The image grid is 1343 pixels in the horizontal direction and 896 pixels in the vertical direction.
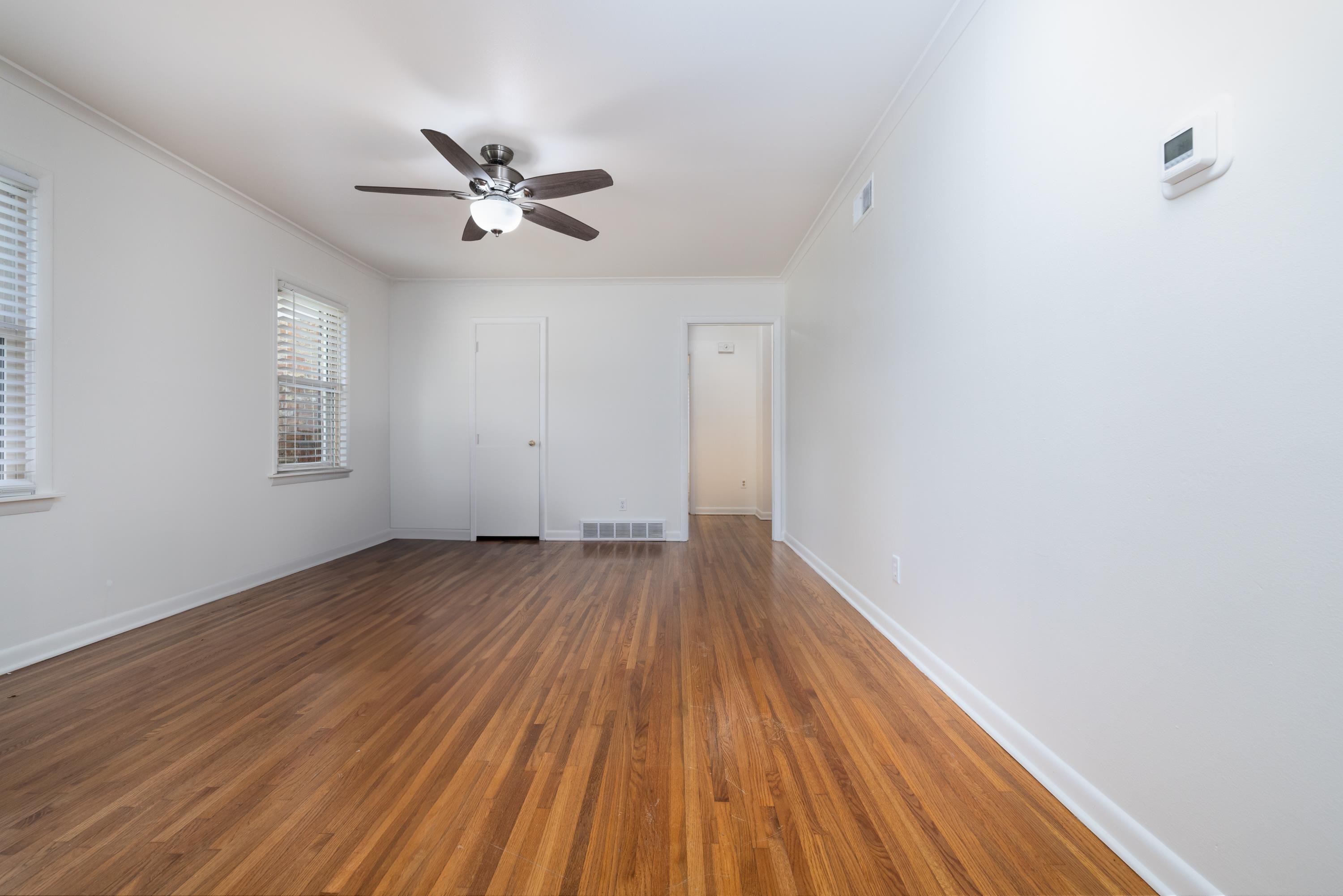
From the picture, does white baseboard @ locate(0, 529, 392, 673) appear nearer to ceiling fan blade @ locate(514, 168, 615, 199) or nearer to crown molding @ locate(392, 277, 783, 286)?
crown molding @ locate(392, 277, 783, 286)

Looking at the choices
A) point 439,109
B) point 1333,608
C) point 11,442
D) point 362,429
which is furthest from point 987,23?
point 362,429

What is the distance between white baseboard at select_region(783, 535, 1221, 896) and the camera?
1.08 m

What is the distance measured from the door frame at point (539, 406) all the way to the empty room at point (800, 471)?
0.84 metres

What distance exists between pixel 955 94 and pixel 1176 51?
1.00m

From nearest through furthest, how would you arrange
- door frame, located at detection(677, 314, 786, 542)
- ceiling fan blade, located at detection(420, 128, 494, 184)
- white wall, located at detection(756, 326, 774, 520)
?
ceiling fan blade, located at detection(420, 128, 494, 184) → door frame, located at detection(677, 314, 786, 542) → white wall, located at detection(756, 326, 774, 520)

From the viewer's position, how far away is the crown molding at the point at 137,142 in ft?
7.42

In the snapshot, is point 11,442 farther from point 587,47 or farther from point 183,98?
point 587,47

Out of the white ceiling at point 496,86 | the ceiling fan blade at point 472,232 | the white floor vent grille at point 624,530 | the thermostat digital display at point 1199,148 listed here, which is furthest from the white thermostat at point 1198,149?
the white floor vent grille at point 624,530

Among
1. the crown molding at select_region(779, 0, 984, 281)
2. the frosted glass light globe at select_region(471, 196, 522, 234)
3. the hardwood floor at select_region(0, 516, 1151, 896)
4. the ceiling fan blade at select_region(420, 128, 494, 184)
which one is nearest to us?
the hardwood floor at select_region(0, 516, 1151, 896)

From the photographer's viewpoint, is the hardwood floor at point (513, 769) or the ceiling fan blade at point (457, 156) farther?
the ceiling fan blade at point (457, 156)

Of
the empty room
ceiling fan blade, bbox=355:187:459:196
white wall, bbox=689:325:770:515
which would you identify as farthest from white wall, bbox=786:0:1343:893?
white wall, bbox=689:325:770:515

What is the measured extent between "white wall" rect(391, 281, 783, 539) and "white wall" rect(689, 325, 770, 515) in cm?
182

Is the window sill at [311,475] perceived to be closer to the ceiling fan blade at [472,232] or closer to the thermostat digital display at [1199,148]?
the ceiling fan blade at [472,232]

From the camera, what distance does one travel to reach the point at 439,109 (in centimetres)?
249
